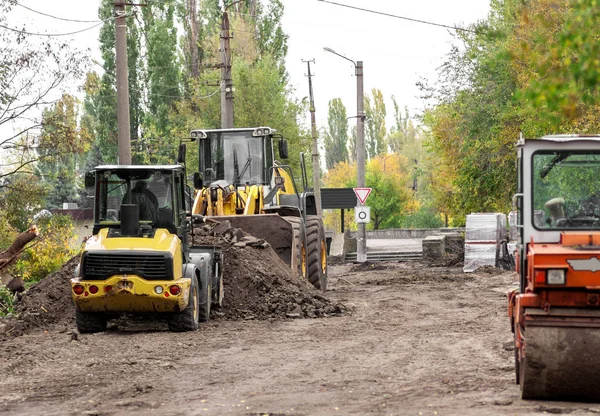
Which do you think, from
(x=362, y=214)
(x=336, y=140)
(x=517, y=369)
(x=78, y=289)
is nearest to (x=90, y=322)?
(x=78, y=289)

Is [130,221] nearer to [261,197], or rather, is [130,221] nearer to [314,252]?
[261,197]

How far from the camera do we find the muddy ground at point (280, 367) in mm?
9641

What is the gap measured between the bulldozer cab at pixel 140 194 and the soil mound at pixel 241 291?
5.29 ft

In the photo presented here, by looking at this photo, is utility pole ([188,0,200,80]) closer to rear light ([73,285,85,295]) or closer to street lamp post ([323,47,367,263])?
street lamp post ([323,47,367,263])

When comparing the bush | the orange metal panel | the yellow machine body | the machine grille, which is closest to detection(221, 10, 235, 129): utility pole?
the bush

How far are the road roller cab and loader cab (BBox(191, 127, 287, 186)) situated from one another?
13024 millimetres

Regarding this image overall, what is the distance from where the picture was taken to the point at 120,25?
70.9 feet

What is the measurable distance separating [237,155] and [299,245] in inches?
118

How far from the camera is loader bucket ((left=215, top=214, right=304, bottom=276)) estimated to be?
20.4 meters

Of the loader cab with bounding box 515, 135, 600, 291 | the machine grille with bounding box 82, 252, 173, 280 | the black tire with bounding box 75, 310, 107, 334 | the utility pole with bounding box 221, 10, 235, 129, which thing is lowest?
the black tire with bounding box 75, 310, 107, 334

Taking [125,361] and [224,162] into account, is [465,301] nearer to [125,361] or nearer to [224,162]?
[224,162]

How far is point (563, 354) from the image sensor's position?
896cm

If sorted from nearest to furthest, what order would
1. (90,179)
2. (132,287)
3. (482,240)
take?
(132,287), (90,179), (482,240)

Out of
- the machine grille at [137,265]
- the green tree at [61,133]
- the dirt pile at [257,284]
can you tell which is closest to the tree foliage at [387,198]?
the green tree at [61,133]
